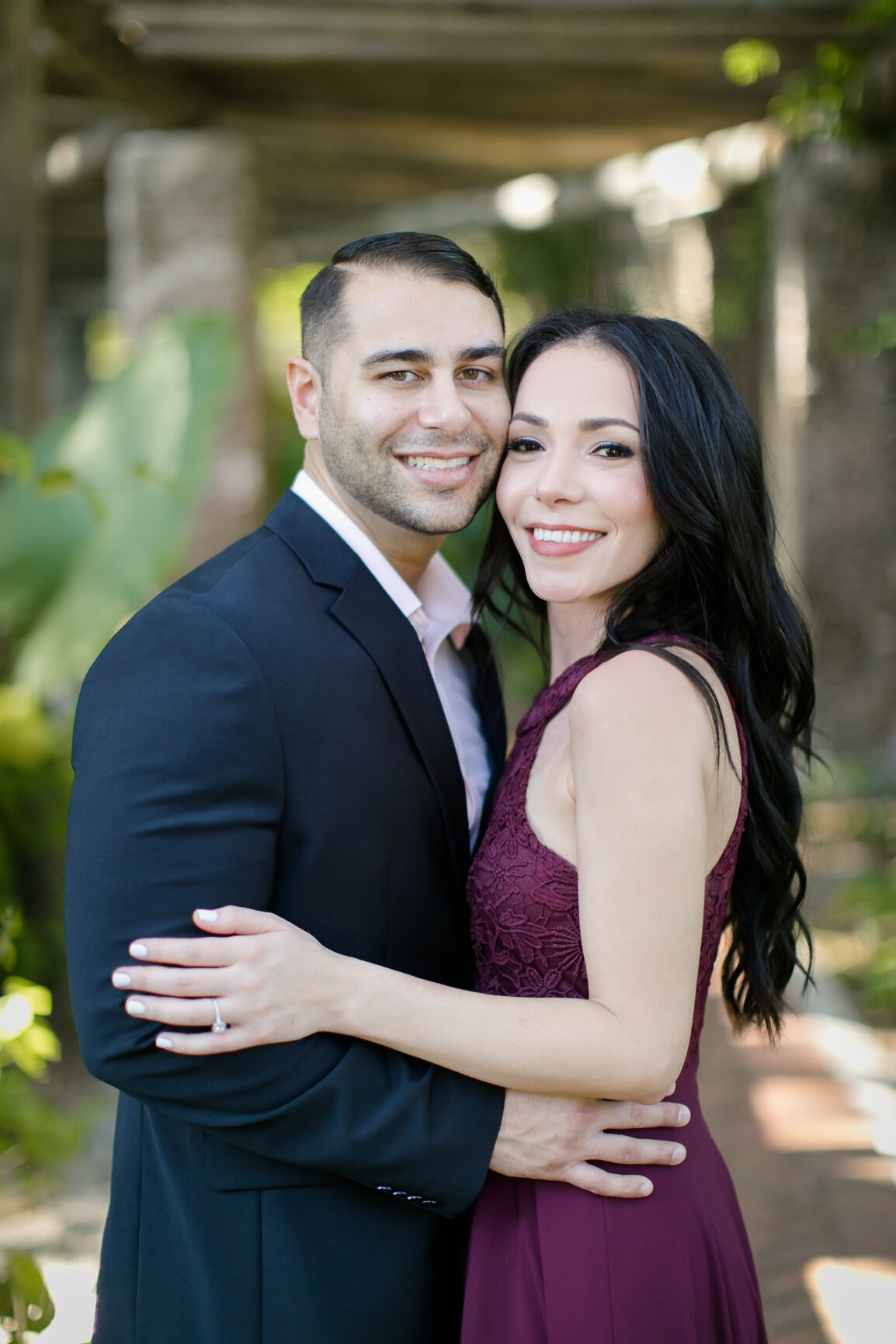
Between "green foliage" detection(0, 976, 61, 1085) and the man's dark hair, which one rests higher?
the man's dark hair

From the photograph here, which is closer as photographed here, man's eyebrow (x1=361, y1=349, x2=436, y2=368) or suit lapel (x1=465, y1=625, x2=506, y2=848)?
man's eyebrow (x1=361, y1=349, x2=436, y2=368)

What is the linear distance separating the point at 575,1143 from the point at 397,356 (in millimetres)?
1134

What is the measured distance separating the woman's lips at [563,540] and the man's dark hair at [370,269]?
16.2 inches

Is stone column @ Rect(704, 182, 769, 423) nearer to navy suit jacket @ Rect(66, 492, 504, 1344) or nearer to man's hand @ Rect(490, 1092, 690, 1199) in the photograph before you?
navy suit jacket @ Rect(66, 492, 504, 1344)

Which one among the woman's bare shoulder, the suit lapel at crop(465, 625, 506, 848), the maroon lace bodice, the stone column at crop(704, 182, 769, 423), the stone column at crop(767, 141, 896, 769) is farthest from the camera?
the stone column at crop(704, 182, 769, 423)

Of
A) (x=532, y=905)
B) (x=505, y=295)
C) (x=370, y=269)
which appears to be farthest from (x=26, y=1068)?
(x=505, y=295)

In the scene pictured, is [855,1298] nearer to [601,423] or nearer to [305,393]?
[601,423]

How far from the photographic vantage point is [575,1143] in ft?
4.95

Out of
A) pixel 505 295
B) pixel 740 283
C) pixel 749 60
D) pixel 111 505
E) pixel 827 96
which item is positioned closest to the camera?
pixel 111 505

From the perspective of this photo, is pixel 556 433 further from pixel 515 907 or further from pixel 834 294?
pixel 834 294

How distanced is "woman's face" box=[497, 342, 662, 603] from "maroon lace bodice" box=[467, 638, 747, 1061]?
0.14 meters

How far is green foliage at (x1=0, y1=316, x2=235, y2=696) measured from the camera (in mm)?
3367

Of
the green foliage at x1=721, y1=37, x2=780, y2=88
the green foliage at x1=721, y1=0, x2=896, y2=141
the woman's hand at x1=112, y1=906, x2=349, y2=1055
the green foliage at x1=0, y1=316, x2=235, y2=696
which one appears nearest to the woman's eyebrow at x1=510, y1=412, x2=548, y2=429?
the woman's hand at x1=112, y1=906, x2=349, y2=1055

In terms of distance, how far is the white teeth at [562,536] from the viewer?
1.75 metres
